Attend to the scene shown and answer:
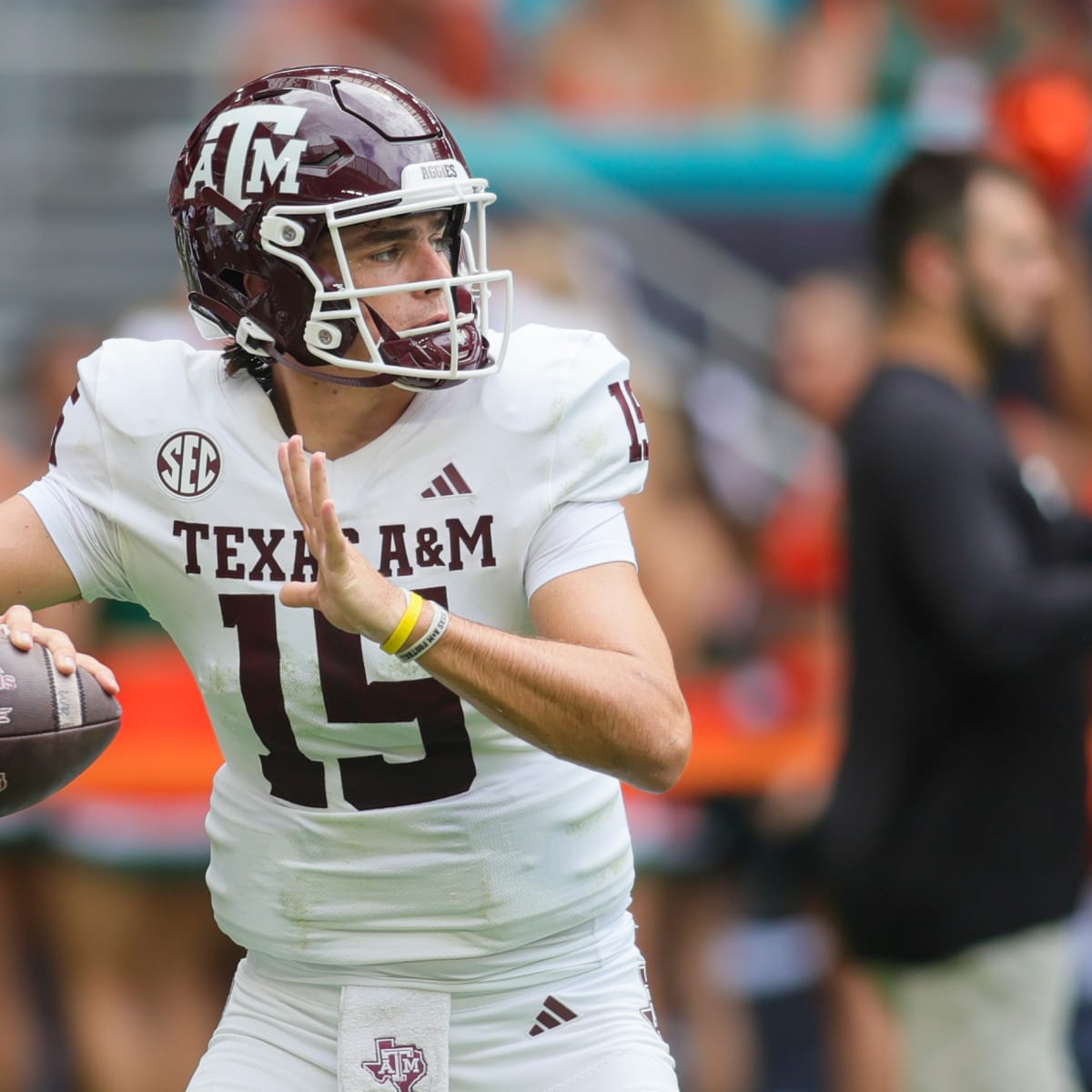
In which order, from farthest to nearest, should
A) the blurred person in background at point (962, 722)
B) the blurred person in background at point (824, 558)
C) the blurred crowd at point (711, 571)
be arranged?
the blurred crowd at point (711, 571) → the blurred person in background at point (824, 558) → the blurred person in background at point (962, 722)

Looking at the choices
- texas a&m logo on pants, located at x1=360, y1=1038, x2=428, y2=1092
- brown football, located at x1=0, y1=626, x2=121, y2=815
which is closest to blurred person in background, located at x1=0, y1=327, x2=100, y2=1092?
brown football, located at x1=0, y1=626, x2=121, y2=815

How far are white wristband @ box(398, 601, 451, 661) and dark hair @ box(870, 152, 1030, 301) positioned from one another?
1966mm

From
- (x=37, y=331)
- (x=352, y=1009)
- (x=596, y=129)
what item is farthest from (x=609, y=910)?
(x=37, y=331)

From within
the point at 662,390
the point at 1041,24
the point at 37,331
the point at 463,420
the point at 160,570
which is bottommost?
the point at 37,331

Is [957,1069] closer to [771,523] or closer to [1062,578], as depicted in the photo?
[1062,578]

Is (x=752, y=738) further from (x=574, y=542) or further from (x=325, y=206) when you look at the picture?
(x=325, y=206)

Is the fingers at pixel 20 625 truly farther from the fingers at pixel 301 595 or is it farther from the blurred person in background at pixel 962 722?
the blurred person in background at pixel 962 722

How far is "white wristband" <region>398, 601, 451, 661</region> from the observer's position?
209 cm

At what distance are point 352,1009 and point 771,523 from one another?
10.7 feet

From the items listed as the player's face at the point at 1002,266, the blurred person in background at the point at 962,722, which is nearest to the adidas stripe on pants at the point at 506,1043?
the blurred person in background at the point at 962,722

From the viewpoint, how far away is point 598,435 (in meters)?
2.40

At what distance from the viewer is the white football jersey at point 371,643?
2375mm

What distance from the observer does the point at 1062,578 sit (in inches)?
136

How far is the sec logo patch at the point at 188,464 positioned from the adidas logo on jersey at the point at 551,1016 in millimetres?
770
